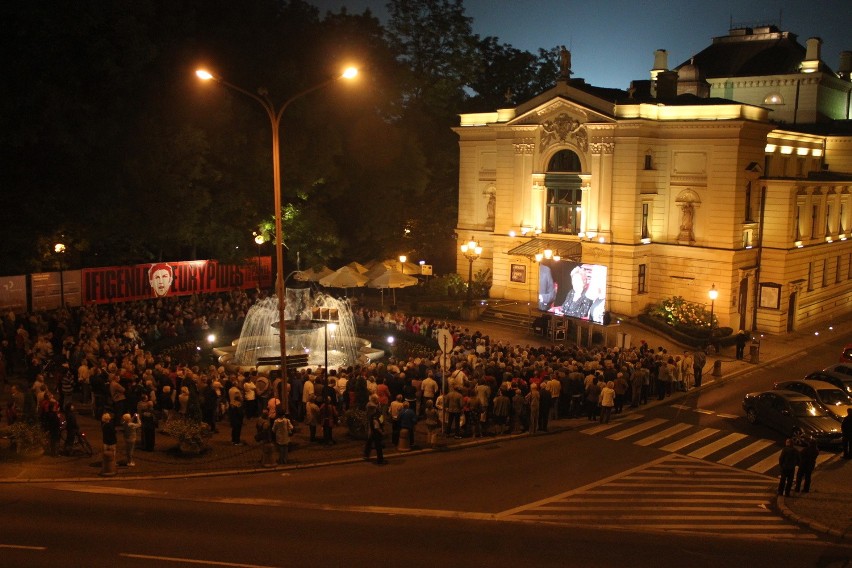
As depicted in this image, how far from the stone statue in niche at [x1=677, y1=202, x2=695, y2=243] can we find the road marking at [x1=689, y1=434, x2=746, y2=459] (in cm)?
2074

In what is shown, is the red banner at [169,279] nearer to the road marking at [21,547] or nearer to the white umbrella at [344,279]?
the white umbrella at [344,279]

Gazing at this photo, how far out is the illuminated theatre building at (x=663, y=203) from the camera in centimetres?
4200

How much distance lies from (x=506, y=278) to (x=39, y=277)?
25.1 meters

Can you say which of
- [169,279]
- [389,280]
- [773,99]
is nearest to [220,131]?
[169,279]

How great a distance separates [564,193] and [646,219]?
4.83 meters

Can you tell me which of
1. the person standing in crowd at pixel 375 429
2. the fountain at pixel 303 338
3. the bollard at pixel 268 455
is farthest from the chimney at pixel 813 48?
the bollard at pixel 268 455

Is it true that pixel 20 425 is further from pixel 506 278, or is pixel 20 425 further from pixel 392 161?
pixel 392 161

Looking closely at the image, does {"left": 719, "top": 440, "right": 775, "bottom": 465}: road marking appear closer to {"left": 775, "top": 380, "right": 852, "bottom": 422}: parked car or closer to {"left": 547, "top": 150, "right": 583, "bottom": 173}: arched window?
{"left": 775, "top": 380, "right": 852, "bottom": 422}: parked car

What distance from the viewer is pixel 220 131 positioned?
40.9 metres

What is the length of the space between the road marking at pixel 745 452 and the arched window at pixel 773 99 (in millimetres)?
42153

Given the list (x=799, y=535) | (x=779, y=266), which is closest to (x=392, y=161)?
(x=779, y=266)

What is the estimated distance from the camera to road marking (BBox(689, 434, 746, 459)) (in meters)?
22.0

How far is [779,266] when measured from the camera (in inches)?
1702

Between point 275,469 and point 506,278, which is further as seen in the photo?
point 506,278
